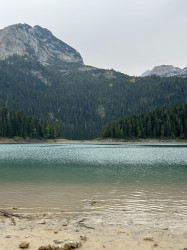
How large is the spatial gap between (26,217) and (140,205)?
8.60 m

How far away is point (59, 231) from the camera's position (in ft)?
41.0

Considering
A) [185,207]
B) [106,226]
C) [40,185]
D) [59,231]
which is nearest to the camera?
[59,231]

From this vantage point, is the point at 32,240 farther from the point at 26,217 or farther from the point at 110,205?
the point at 110,205

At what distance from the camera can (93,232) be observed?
488 inches

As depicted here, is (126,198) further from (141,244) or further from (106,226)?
(141,244)

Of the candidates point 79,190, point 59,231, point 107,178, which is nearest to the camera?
point 59,231

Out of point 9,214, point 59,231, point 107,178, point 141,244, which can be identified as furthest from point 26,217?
point 107,178

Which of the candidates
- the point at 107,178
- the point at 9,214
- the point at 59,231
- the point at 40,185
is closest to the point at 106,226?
the point at 59,231

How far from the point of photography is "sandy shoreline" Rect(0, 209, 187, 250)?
10.7m

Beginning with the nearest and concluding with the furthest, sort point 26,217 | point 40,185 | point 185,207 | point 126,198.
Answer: point 26,217 < point 185,207 < point 126,198 < point 40,185

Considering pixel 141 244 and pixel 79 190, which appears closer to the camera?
pixel 141 244

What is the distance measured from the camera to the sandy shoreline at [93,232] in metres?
10.7

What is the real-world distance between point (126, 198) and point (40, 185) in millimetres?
11078

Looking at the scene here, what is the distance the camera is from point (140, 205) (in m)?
18.4
